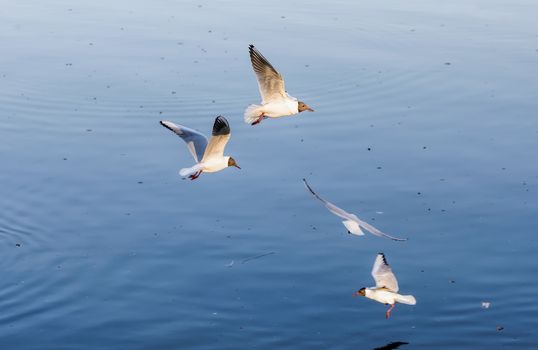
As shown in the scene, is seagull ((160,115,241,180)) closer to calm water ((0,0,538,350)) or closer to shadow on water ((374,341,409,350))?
calm water ((0,0,538,350))

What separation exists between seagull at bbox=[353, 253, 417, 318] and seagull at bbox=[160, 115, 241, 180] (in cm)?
218

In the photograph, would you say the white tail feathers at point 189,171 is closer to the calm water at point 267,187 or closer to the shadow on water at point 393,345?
the calm water at point 267,187

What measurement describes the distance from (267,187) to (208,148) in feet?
14.2

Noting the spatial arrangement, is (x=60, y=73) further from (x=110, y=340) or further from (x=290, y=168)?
(x=110, y=340)

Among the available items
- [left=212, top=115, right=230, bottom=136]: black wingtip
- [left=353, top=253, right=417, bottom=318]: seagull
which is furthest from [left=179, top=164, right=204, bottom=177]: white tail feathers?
[left=353, top=253, right=417, bottom=318]: seagull

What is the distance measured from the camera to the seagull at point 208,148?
1361 centimetres

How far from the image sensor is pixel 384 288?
14016 mm

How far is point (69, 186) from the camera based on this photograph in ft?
60.6

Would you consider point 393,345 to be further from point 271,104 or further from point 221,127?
point 221,127

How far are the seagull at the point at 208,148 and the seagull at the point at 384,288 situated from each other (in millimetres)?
2185

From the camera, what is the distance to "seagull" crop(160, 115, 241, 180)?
1361 cm

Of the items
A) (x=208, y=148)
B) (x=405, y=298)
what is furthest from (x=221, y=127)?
(x=405, y=298)

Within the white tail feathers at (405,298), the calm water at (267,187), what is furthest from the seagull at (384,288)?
the calm water at (267,187)

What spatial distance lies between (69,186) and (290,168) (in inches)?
144
